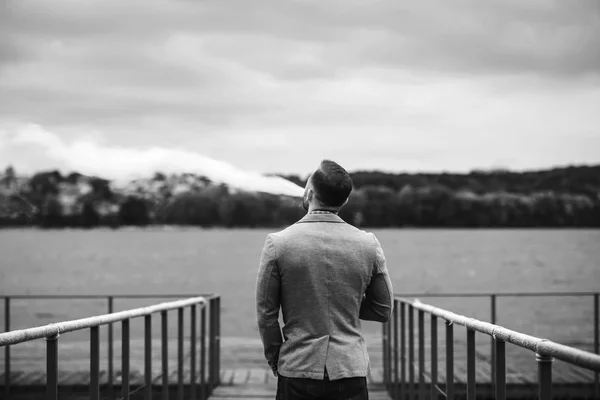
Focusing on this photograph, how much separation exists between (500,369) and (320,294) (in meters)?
1.08

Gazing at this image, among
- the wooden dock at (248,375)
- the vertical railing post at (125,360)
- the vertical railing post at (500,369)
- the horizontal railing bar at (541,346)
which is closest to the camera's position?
the horizontal railing bar at (541,346)

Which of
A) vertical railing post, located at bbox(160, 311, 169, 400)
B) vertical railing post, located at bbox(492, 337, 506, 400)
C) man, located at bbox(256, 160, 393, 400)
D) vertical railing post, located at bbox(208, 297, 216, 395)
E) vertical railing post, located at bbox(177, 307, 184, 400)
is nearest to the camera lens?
man, located at bbox(256, 160, 393, 400)

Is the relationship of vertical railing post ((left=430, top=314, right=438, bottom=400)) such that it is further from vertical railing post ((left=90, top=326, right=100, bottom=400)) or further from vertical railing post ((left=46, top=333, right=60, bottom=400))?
vertical railing post ((left=46, top=333, right=60, bottom=400))

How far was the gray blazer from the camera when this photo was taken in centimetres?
264

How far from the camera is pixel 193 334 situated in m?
6.44

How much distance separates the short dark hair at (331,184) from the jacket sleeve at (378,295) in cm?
23

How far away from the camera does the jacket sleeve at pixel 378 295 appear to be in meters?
2.76

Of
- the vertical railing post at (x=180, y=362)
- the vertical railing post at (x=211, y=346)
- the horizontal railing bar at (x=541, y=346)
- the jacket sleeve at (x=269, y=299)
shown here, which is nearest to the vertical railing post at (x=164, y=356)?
the vertical railing post at (x=180, y=362)

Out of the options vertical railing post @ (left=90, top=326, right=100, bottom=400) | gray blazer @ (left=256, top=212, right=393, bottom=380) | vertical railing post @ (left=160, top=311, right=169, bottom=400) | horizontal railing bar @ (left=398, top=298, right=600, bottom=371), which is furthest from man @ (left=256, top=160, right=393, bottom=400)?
vertical railing post @ (left=160, top=311, right=169, bottom=400)

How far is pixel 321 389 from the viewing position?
2.65 meters

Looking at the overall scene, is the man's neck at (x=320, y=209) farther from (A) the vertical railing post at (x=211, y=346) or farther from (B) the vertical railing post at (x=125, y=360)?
(A) the vertical railing post at (x=211, y=346)

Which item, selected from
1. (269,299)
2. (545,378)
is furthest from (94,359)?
(545,378)

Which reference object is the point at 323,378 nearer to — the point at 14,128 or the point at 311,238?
the point at 311,238

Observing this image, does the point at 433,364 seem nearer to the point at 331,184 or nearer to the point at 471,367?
the point at 471,367
